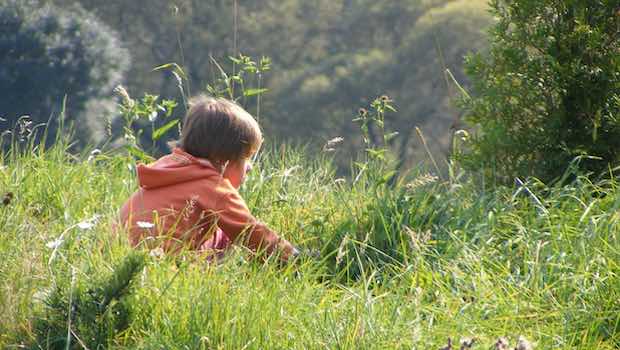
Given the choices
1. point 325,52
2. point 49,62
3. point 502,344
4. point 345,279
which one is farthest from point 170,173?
point 325,52

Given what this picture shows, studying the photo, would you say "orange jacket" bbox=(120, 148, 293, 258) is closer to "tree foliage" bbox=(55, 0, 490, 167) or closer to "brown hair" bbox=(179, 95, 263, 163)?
"brown hair" bbox=(179, 95, 263, 163)

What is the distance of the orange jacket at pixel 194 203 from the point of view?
407cm

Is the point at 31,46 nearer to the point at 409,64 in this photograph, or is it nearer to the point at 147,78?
the point at 147,78

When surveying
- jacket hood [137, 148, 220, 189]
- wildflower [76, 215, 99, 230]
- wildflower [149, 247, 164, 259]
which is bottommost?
jacket hood [137, 148, 220, 189]

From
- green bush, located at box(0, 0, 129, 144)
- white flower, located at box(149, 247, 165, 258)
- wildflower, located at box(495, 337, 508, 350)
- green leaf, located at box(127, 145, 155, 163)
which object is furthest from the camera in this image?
green bush, located at box(0, 0, 129, 144)

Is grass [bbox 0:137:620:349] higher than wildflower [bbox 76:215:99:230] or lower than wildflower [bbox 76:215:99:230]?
lower

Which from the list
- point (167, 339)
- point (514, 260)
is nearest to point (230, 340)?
point (167, 339)

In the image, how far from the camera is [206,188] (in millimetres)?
4195

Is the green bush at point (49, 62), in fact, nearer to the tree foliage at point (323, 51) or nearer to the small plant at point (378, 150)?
the tree foliage at point (323, 51)

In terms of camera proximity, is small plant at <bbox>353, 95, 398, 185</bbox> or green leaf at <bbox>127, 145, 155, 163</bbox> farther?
green leaf at <bbox>127, 145, 155, 163</bbox>

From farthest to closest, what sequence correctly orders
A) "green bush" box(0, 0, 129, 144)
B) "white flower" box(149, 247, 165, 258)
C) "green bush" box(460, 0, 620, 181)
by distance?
"green bush" box(0, 0, 129, 144)
"green bush" box(460, 0, 620, 181)
"white flower" box(149, 247, 165, 258)

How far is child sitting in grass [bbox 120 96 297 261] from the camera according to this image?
4047mm

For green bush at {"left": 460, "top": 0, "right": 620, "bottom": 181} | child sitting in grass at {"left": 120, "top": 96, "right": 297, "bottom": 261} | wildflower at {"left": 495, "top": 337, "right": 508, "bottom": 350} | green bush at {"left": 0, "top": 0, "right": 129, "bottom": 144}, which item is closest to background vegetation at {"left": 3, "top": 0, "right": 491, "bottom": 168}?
green bush at {"left": 0, "top": 0, "right": 129, "bottom": 144}

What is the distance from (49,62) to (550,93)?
1836 cm
